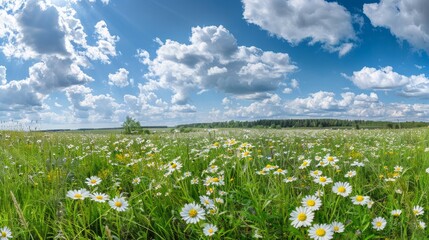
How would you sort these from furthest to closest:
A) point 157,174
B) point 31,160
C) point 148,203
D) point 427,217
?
point 31,160, point 157,174, point 148,203, point 427,217

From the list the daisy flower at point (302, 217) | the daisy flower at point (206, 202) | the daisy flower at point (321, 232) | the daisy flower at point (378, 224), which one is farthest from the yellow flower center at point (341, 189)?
the daisy flower at point (206, 202)

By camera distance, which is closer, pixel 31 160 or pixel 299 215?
pixel 299 215

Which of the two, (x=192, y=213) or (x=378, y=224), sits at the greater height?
(x=192, y=213)

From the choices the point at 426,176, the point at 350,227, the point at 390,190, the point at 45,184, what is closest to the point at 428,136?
the point at 426,176

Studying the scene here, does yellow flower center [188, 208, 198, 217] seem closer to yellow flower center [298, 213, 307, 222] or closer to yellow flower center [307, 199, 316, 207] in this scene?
yellow flower center [298, 213, 307, 222]

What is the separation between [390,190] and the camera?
3.87 m

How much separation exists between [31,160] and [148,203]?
145 inches

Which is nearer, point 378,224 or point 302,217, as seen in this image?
point 302,217

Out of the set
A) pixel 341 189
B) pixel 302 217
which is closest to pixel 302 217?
pixel 302 217

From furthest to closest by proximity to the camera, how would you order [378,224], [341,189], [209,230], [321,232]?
[341,189], [378,224], [209,230], [321,232]

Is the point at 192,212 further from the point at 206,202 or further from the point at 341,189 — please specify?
the point at 341,189

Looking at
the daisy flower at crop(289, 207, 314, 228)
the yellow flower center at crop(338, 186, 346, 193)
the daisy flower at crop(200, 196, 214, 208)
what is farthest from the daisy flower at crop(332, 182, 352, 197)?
the daisy flower at crop(200, 196, 214, 208)

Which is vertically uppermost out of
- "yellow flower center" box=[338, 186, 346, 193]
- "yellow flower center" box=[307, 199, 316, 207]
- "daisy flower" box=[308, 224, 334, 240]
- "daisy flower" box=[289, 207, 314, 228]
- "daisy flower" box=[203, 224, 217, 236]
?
"yellow flower center" box=[338, 186, 346, 193]

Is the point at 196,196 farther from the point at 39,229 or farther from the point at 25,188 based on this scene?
the point at 25,188
